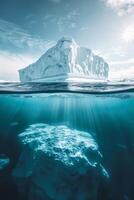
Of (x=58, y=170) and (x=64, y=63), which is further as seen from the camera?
(x=64, y=63)

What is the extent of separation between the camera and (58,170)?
10.0m

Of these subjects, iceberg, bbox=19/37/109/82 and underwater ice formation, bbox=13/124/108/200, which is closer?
underwater ice formation, bbox=13/124/108/200

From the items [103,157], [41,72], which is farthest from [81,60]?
[103,157]

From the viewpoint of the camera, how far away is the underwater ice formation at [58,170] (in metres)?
9.05

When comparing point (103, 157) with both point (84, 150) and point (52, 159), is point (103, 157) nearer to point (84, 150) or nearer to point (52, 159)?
point (84, 150)

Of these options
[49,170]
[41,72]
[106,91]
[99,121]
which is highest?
[41,72]

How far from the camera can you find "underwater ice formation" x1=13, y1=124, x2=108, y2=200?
29.7 feet

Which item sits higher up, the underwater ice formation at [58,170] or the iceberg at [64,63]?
the iceberg at [64,63]

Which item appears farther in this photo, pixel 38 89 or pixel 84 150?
pixel 38 89

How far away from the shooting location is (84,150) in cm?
1228

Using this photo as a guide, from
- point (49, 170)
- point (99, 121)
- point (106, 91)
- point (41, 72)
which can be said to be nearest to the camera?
point (49, 170)

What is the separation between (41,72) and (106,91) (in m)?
32.5

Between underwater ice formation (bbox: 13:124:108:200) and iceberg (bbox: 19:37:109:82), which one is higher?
iceberg (bbox: 19:37:109:82)

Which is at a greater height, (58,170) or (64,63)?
(64,63)
